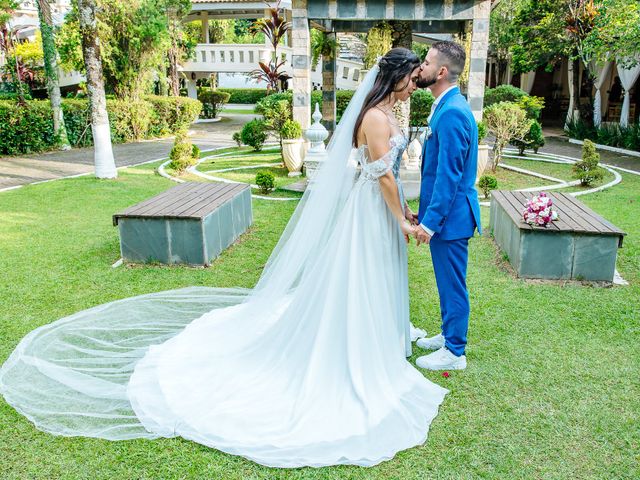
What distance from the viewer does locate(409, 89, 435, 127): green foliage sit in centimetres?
1616

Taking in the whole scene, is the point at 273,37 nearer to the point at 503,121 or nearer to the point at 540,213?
the point at 503,121

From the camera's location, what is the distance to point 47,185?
11250 mm

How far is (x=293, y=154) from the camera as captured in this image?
12.2 m

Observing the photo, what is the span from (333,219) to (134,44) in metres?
16.7

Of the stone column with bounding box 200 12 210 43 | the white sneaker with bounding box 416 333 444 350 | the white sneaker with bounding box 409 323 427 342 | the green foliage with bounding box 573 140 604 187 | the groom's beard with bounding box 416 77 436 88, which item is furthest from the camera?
the stone column with bounding box 200 12 210 43

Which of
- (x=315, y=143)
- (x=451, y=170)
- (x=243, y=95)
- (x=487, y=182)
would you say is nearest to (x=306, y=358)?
(x=451, y=170)

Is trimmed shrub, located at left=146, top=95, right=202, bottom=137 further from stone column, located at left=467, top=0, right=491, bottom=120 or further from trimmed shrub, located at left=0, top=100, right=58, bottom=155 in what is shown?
stone column, located at left=467, top=0, right=491, bottom=120

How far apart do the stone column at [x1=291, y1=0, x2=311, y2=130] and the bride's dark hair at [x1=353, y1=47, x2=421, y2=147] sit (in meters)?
8.71

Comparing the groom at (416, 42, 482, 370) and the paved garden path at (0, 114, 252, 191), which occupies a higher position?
the groom at (416, 42, 482, 370)

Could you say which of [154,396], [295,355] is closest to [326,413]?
[295,355]

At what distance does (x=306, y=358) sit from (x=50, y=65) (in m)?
15.3

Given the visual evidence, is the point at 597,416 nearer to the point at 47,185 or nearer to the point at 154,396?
the point at 154,396

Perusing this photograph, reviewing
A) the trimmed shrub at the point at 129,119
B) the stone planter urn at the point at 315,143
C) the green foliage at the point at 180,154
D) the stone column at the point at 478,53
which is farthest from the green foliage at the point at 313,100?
the trimmed shrub at the point at 129,119

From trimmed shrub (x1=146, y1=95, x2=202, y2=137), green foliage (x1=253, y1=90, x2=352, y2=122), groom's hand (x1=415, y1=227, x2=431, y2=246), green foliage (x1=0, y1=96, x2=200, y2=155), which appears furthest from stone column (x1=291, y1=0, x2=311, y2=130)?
groom's hand (x1=415, y1=227, x2=431, y2=246)
